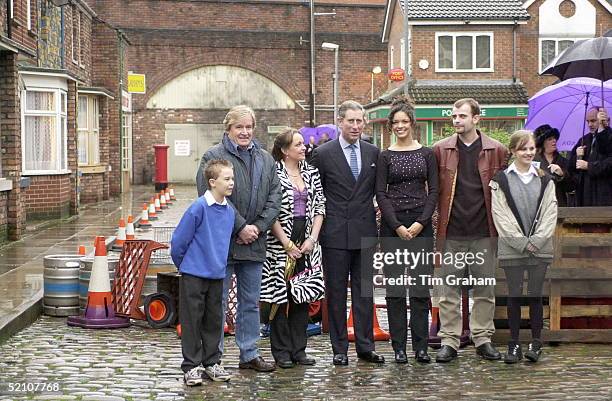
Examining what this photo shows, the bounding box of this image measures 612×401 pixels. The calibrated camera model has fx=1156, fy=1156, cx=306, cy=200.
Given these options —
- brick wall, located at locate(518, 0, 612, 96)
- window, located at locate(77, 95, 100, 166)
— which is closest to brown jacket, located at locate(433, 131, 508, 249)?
Answer: window, located at locate(77, 95, 100, 166)

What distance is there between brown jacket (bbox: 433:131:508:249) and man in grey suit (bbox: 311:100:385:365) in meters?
0.56

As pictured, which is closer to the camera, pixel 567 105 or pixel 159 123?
pixel 567 105

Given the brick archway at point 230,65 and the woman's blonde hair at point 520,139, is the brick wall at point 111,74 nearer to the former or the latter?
the brick archway at point 230,65

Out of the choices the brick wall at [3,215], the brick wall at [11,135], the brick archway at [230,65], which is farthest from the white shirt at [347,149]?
the brick archway at [230,65]

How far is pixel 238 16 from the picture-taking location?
172ft

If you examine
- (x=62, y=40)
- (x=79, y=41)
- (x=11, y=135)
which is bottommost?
(x=11, y=135)

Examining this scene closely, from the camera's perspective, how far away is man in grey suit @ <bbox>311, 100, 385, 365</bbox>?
9258mm

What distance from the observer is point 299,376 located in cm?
877

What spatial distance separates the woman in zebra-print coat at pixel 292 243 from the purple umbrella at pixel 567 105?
14.4 ft

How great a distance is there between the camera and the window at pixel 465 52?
4125 cm

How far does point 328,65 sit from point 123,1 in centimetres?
963

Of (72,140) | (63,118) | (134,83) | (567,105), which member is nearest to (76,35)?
(134,83)

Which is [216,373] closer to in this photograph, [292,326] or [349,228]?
[292,326]

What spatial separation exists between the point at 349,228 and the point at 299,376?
127 cm
